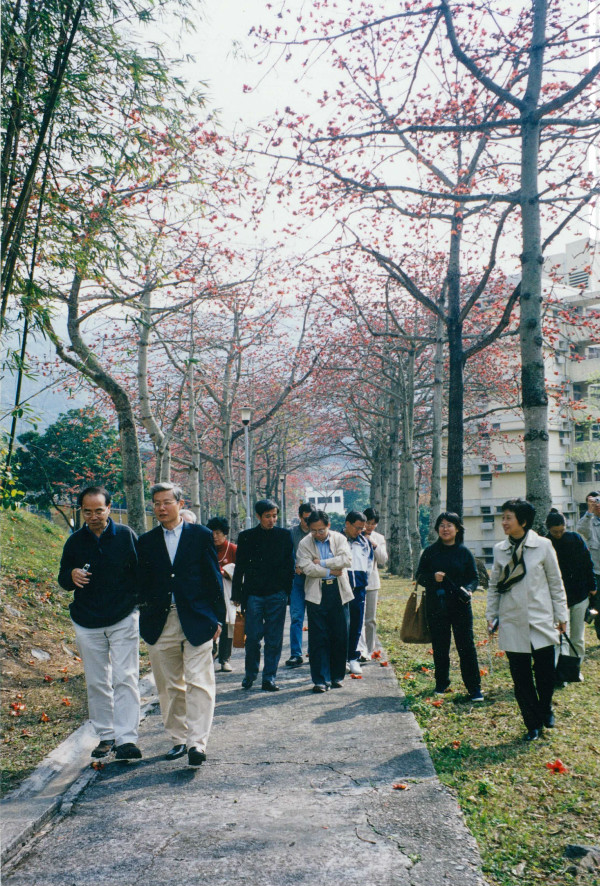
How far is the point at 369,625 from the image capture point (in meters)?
9.68

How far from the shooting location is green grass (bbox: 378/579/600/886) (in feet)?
12.2

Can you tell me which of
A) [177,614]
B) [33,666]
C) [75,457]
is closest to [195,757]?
[177,614]

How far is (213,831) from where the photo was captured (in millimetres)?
4078

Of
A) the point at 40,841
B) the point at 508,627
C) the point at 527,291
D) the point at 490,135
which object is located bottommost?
the point at 40,841

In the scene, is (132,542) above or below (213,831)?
above

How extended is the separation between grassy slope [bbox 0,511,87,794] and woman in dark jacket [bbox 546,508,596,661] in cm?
497

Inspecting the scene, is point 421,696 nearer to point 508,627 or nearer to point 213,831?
point 508,627

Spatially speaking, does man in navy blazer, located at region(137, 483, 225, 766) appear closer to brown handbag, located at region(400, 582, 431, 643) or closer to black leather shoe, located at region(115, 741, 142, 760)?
black leather shoe, located at region(115, 741, 142, 760)

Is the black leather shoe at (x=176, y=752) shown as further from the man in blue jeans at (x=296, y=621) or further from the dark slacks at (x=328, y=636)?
the man in blue jeans at (x=296, y=621)

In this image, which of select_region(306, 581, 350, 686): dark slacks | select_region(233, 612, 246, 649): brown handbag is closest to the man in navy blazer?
select_region(306, 581, 350, 686): dark slacks

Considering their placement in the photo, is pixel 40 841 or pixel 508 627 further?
pixel 508 627

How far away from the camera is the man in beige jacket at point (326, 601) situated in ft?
26.1

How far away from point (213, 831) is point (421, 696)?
372 centimetres

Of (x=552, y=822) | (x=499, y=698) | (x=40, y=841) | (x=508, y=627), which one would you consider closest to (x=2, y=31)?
(x=40, y=841)
